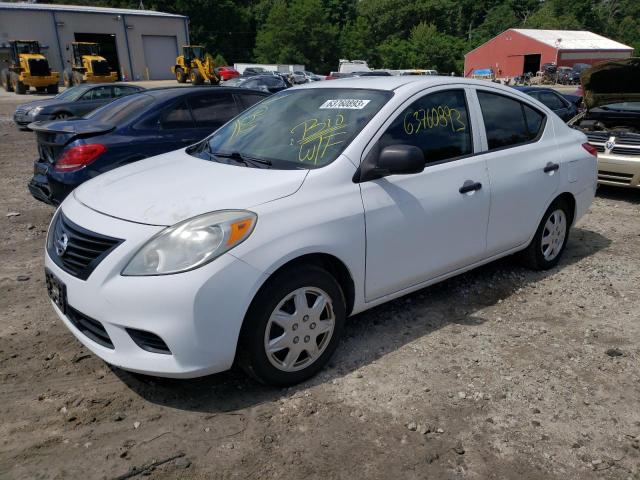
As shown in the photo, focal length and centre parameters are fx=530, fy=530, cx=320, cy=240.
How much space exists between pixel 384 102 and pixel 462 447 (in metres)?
2.11

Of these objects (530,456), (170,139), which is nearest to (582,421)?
(530,456)

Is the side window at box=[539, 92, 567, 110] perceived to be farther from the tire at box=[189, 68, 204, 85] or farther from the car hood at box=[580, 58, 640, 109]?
the tire at box=[189, 68, 204, 85]

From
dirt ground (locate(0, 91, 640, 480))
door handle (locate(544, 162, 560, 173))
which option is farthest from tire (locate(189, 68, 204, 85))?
door handle (locate(544, 162, 560, 173))

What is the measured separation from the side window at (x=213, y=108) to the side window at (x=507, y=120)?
3555mm

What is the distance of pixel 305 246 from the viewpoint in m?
2.87

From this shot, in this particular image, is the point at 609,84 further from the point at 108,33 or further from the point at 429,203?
the point at 108,33

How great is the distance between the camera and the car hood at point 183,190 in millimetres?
2832

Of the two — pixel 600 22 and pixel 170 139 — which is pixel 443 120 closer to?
pixel 170 139

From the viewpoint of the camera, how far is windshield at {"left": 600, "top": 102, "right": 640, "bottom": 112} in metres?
7.97

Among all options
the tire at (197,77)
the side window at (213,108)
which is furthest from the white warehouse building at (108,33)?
the side window at (213,108)

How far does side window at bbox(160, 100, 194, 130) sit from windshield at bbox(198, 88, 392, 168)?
2223mm

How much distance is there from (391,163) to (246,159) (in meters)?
0.97

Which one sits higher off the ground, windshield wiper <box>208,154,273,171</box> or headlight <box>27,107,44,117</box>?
windshield wiper <box>208,154,273,171</box>

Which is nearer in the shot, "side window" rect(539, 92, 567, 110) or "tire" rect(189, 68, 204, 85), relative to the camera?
"side window" rect(539, 92, 567, 110)
